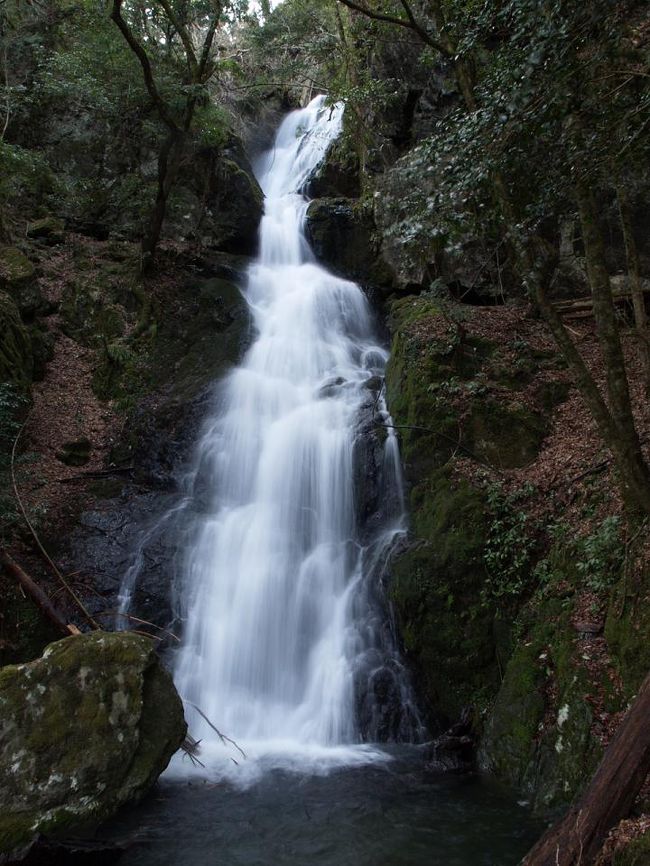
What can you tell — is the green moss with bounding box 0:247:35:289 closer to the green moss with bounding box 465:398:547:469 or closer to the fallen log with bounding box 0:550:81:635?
the fallen log with bounding box 0:550:81:635

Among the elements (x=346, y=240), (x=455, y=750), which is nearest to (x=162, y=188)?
(x=346, y=240)

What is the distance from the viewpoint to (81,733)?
18.8 feet

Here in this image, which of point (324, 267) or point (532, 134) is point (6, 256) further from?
point (532, 134)

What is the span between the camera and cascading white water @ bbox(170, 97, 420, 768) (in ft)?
25.9

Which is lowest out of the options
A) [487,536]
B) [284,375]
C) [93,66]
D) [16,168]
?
[487,536]

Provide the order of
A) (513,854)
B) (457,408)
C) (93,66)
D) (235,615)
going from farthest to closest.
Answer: (93,66), (457,408), (235,615), (513,854)

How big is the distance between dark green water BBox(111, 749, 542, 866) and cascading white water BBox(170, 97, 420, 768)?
1.16m

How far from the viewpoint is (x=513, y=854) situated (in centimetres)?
495

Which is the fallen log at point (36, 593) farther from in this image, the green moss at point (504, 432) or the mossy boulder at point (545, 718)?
the green moss at point (504, 432)

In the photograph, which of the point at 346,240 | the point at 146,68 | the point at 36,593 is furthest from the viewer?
the point at 346,240

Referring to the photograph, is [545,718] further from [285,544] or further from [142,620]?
[142,620]

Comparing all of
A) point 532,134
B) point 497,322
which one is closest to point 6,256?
point 497,322

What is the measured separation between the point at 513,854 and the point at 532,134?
21.1ft

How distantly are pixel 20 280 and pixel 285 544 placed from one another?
27.7 feet
